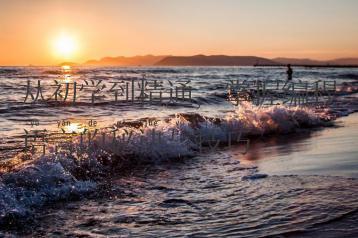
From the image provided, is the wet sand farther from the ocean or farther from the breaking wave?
the breaking wave

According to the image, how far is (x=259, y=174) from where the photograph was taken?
24.6 feet

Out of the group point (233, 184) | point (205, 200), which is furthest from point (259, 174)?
point (205, 200)

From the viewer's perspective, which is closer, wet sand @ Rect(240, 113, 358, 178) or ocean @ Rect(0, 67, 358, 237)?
ocean @ Rect(0, 67, 358, 237)

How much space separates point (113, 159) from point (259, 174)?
3.13 meters

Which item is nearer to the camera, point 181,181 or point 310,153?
point 181,181

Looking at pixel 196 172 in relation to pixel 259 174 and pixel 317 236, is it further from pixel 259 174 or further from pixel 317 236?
pixel 317 236

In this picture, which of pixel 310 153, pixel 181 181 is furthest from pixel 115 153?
pixel 310 153

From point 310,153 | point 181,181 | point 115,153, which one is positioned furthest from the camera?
point 115,153

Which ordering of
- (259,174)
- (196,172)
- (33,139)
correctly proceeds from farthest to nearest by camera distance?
1. (33,139)
2. (196,172)
3. (259,174)

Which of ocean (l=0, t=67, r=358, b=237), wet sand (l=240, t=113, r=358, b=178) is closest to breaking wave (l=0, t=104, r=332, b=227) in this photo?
ocean (l=0, t=67, r=358, b=237)

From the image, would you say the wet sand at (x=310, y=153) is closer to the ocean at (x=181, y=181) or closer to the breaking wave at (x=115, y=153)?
the ocean at (x=181, y=181)

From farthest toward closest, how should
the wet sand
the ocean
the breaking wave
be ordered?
the wet sand → the breaking wave → the ocean

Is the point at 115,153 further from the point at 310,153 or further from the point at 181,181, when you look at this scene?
the point at 310,153

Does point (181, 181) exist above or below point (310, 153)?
below
